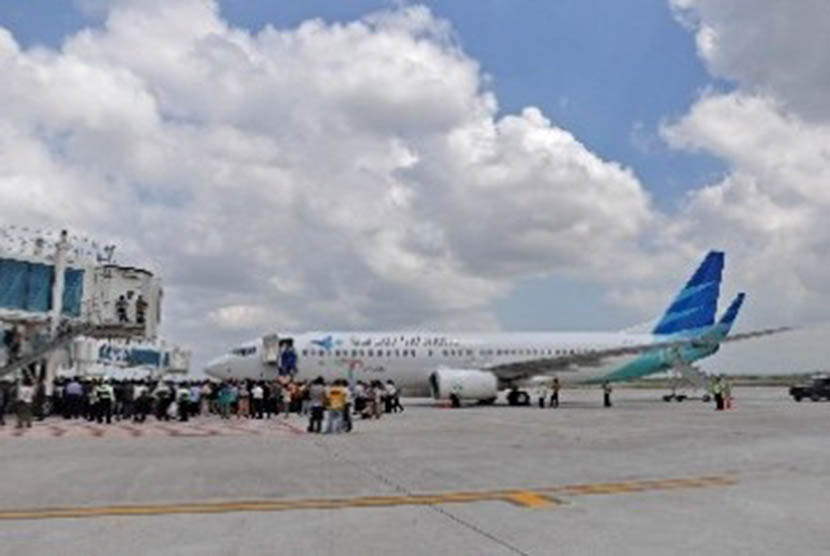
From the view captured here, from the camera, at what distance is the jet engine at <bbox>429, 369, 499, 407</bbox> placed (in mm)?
43094

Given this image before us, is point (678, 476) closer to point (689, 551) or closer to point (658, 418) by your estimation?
point (689, 551)

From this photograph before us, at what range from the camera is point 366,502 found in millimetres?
11844

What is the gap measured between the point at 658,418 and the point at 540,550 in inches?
1012

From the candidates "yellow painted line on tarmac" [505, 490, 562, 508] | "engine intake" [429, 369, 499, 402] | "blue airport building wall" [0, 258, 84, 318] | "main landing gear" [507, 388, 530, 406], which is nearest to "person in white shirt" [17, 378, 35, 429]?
"blue airport building wall" [0, 258, 84, 318]

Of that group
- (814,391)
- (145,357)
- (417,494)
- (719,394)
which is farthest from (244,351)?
(145,357)

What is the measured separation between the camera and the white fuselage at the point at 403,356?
1752 inches

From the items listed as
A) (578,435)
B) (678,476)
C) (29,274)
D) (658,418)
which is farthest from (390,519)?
(29,274)

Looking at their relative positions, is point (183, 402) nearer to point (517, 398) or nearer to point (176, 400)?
point (176, 400)

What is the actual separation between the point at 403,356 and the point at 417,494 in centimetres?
3268

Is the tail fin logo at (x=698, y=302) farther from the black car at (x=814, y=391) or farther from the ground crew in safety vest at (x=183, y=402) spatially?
the ground crew in safety vest at (x=183, y=402)

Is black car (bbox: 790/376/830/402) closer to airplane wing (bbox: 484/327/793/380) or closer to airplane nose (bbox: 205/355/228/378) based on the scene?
airplane wing (bbox: 484/327/793/380)

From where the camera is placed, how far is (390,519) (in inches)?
410

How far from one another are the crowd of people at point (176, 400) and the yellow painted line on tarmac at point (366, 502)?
17622 millimetres

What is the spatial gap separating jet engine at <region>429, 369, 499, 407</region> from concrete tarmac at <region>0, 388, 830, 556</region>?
1906 centimetres
